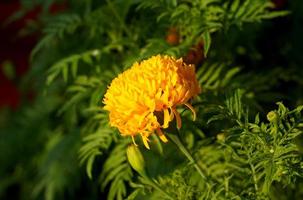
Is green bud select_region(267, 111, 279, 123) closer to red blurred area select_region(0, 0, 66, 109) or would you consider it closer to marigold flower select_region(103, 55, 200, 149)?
marigold flower select_region(103, 55, 200, 149)

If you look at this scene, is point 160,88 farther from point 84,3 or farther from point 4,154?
point 4,154

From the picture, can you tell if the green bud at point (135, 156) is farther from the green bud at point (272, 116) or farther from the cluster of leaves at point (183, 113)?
the green bud at point (272, 116)

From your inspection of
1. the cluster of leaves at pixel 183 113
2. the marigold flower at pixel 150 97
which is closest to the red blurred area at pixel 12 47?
the cluster of leaves at pixel 183 113

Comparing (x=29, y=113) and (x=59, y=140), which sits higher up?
(x=29, y=113)

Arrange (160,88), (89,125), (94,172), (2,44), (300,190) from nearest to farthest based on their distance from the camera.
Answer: (160,88) → (300,190) → (89,125) → (94,172) → (2,44)

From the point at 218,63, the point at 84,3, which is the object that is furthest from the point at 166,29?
the point at 84,3

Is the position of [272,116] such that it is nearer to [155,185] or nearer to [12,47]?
[155,185]

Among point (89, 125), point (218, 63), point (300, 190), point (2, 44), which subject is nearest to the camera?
point (300, 190)
